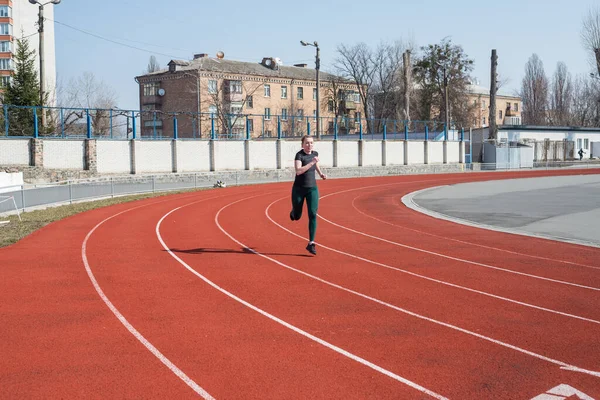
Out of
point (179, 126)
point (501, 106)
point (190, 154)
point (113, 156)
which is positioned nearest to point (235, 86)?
point (179, 126)

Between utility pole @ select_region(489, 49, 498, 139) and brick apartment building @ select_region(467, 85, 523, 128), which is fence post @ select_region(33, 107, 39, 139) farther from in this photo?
Answer: brick apartment building @ select_region(467, 85, 523, 128)

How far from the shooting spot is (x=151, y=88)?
74625 mm

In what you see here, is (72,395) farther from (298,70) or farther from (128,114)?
(298,70)

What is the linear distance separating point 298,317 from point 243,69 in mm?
70764

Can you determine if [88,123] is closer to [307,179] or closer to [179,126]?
[179,126]

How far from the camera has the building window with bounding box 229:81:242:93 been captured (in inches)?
2827

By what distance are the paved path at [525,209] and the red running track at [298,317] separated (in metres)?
1.43

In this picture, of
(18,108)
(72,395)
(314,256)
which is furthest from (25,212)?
(72,395)

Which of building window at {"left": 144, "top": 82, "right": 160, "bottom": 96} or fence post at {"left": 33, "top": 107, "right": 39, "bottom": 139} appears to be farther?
building window at {"left": 144, "top": 82, "right": 160, "bottom": 96}

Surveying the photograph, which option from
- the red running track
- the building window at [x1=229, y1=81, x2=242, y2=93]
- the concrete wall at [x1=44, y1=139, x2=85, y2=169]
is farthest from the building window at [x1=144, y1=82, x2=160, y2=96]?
the red running track

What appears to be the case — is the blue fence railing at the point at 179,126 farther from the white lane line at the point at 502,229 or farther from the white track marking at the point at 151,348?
the white track marking at the point at 151,348

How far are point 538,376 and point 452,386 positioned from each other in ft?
2.54

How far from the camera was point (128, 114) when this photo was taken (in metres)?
34.9

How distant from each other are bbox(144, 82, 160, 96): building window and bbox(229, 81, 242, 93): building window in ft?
29.6
